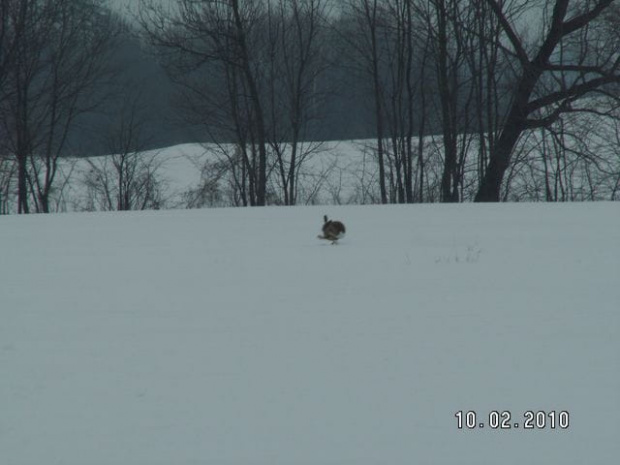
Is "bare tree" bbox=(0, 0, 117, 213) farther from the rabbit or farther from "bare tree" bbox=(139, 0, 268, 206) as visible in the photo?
the rabbit

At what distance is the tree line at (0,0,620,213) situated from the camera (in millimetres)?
17125

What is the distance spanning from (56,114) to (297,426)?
72.9ft

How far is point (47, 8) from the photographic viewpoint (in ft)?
63.0

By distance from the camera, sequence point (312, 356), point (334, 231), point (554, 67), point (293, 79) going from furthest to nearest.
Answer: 1. point (293, 79)
2. point (554, 67)
3. point (334, 231)
4. point (312, 356)

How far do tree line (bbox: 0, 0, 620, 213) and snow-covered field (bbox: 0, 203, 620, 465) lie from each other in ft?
38.7

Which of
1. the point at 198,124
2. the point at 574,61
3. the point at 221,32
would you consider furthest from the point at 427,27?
the point at 198,124

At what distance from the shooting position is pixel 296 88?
1989 cm

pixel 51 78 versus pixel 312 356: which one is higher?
pixel 51 78

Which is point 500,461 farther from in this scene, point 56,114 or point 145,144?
point 56,114

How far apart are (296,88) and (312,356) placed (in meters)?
17.4

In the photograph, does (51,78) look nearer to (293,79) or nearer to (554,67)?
(293,79)

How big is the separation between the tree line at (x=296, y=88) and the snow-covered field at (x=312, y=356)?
11800mm

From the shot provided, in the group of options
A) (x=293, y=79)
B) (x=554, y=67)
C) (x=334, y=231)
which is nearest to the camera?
(x=334, y=231)

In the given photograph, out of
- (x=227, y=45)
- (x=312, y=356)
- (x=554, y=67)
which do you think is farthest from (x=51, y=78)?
(x=312, y=356)
